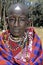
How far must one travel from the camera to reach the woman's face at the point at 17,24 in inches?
150

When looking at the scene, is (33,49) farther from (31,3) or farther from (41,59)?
(31,3)

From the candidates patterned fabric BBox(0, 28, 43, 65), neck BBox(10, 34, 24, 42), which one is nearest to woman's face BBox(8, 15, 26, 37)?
neck BBox(10, 34, 24, 42)

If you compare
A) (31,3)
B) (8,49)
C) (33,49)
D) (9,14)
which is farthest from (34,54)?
(31,3)

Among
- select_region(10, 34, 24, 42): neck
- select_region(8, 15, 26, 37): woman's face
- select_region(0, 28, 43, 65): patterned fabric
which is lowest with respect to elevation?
select_region(0, 28, 43, 65): patterned fabric

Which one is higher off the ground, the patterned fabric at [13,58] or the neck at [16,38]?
the neck at [16,38]

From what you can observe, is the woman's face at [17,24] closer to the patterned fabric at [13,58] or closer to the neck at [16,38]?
the neck at [16,38]

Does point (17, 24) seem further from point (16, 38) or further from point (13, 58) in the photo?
point (13, 58)

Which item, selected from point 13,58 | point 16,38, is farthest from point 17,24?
point 13,58

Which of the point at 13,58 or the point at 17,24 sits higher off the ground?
the point at 17,24

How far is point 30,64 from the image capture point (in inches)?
153

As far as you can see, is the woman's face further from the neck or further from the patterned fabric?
the patterned fabric

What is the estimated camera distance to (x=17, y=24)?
3799 millimetres

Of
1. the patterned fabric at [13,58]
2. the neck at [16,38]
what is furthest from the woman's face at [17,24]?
the patterned fabric at [13,58]

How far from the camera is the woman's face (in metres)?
3.81
